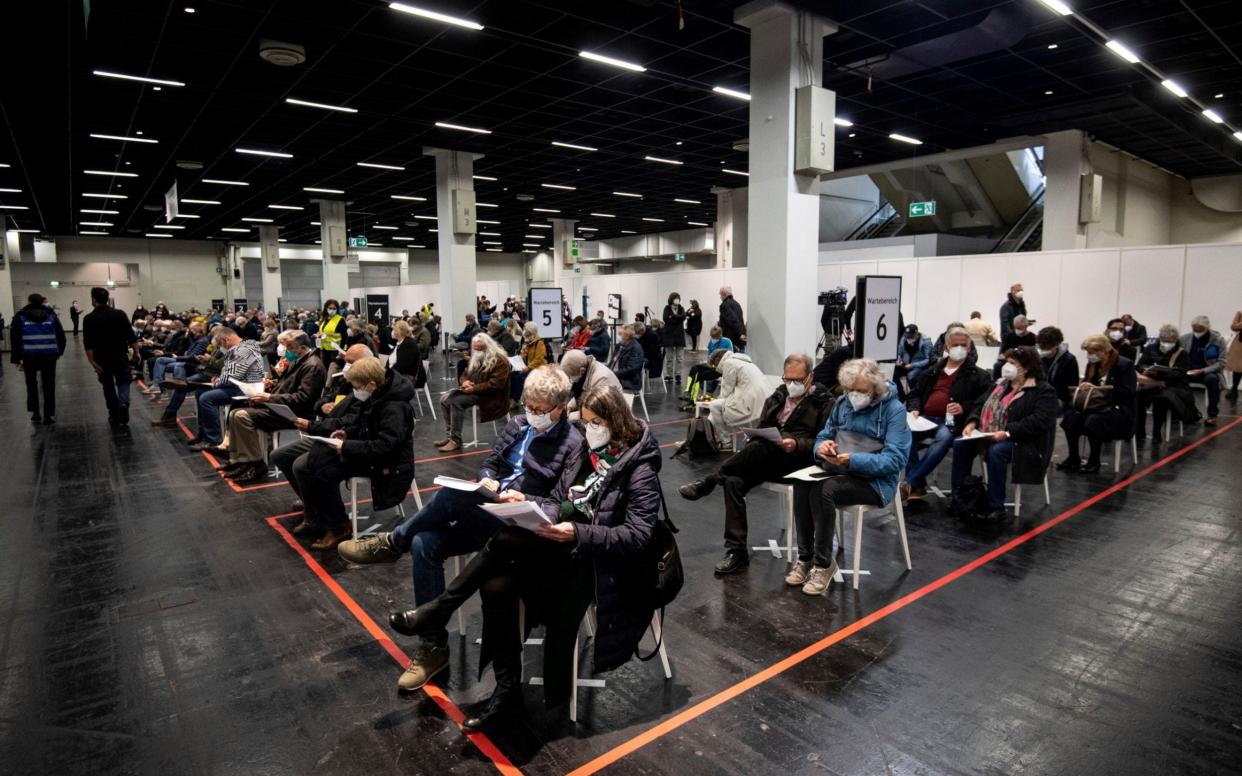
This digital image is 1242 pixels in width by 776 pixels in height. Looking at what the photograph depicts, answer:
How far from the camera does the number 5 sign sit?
657cm

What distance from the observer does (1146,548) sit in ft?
14.0

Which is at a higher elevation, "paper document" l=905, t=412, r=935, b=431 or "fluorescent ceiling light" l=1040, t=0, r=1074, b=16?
"fluorescent ceiling light" l=1040, t=0, r=1074, b=16

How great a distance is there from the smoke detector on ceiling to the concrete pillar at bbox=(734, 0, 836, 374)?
4722 millimetres

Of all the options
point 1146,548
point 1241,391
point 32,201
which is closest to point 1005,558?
point 1146,548

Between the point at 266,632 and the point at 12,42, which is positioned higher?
the point at 12,42

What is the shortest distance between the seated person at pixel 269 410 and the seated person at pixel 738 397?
10.7 ft

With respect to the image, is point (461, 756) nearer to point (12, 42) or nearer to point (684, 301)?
point (12, 42)

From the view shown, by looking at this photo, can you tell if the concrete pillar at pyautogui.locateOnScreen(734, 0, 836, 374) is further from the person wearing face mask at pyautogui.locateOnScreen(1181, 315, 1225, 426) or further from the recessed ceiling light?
the recessed ceiling light

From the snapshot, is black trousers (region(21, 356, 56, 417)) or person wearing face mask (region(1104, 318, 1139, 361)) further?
black trousers (region(21, 356, 56, 417))

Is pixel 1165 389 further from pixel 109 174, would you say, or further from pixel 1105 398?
pixel 109 174

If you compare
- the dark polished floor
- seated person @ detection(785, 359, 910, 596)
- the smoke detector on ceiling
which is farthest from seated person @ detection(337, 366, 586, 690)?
the smoke detector on ceiling

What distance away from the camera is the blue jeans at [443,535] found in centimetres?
290

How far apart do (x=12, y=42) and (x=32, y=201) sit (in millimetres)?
14934

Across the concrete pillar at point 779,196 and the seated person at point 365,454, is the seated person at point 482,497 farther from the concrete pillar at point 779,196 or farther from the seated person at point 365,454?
the concrete pillar at point 779,196
